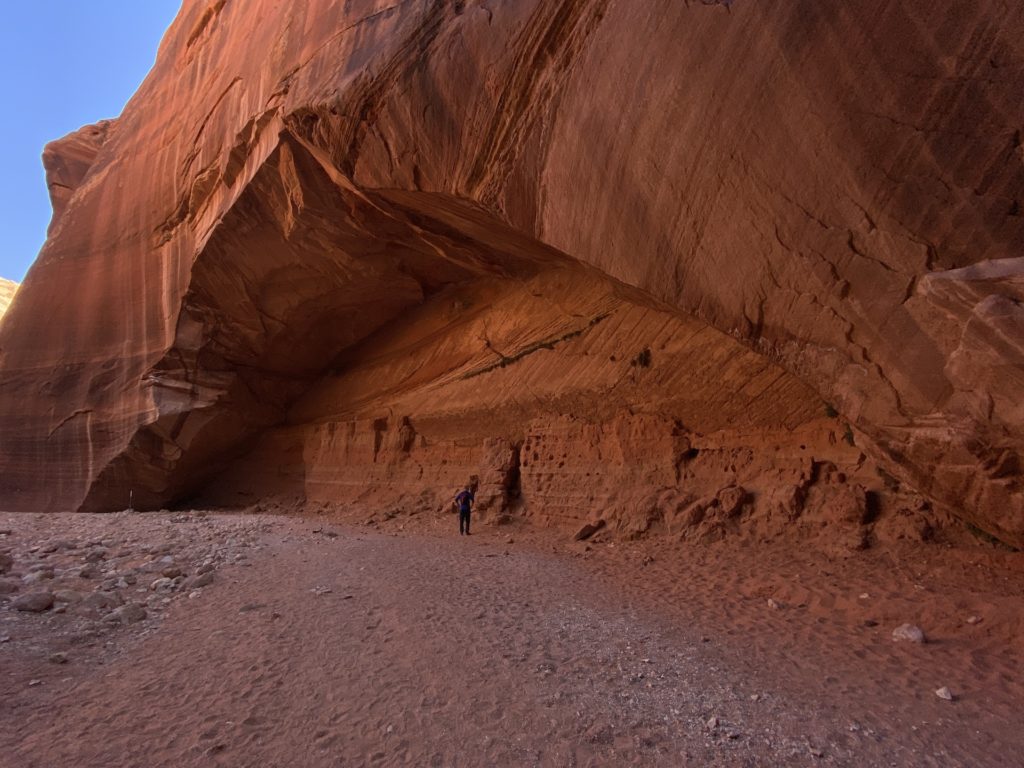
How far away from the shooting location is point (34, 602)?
15.2ft

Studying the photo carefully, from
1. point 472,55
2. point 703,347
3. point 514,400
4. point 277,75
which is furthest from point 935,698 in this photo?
point 277,75

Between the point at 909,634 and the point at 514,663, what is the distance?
284 centimetres

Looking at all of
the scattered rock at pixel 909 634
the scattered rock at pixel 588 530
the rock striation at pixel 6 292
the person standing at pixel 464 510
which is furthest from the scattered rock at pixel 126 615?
the rock striation at pixel 6 292

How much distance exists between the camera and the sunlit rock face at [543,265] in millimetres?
4016

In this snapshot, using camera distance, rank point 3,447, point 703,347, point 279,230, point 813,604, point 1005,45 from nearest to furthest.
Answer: point 1005,45 < point 813,604 < point 703,347 < point 279,230 < point 3,447

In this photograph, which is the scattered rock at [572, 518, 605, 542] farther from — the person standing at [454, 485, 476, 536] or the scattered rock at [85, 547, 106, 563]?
the scattered rock at [85, 547, 106, 563]

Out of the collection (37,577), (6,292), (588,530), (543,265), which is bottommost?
(588,530)

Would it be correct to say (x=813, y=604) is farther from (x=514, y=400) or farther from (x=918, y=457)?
(x=514, y=400)

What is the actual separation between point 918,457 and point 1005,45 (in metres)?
2.80

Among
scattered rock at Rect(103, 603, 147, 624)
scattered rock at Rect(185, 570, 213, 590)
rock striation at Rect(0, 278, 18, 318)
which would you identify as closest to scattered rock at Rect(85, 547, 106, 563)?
scattered rock at Rect(185, 570, 213, 590)

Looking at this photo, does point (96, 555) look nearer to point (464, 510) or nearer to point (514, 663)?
point (464, 510)

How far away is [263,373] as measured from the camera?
49.3 ft

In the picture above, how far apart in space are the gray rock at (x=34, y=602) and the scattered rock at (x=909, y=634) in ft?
21.2

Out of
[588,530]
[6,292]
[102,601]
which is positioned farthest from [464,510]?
[6,292]
